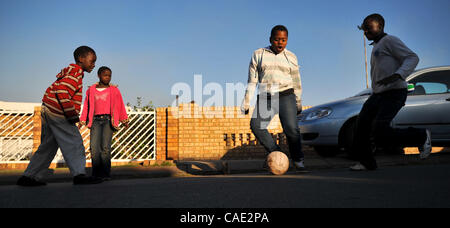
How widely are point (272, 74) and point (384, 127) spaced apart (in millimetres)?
1351

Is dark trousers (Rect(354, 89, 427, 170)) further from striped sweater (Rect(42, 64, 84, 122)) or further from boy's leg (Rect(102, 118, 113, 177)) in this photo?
striped sweater (Rect(42, 64, 84, 122))

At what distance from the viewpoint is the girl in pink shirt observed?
4.36 m

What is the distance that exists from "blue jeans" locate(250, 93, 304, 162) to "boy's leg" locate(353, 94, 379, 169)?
0.67 metres

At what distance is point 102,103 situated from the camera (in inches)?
173

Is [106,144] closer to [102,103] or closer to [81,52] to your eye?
[102,103]

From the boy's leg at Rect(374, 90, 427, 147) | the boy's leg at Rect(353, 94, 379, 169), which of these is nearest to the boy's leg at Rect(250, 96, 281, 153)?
the boy's leg at Rect(353, 94, 379, 169)

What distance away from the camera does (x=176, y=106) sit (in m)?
9.23

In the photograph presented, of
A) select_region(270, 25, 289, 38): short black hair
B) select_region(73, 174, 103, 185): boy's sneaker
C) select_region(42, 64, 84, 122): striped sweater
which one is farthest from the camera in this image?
select_region(270, 25, 289, 38): short black hair

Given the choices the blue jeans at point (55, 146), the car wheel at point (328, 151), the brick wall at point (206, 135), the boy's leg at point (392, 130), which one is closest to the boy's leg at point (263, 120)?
the boy's leg at point (392, 130)

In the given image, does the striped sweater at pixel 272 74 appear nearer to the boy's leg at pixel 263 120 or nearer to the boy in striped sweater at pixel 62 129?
the boy's leg at pixel 263 120

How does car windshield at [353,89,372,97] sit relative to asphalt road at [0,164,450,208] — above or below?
above

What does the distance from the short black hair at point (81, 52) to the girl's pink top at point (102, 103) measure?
62 centimetres

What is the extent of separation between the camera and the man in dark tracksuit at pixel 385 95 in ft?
12.8
